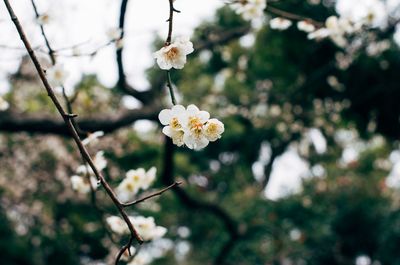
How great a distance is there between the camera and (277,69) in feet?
17.6

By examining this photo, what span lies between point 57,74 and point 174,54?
2.28ft

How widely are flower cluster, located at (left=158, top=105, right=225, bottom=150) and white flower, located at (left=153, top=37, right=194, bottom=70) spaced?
11 centimetres

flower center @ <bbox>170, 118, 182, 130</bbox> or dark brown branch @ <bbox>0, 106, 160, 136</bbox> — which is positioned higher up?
dark brown branch @ <bbox>0, 106, 160, 136</bbox>

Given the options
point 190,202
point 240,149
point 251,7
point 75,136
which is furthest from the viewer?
point 240,149

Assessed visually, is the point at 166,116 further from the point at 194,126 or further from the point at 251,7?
the point at 251,7

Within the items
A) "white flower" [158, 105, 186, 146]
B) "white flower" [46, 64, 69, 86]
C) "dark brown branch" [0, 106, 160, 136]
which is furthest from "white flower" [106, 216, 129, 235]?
"dark brown branch" [0, 106, 160, 136]

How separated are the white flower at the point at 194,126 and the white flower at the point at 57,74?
67 centimetres

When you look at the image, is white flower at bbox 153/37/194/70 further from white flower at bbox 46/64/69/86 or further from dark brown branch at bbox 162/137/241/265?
dark brown branch at bbox 162/137/241/265

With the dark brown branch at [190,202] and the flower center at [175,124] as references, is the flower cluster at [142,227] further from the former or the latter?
the dark brown branch at [190,202]

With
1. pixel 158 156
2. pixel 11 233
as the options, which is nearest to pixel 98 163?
pixel 158 156

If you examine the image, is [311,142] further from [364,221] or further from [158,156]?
[158,156]

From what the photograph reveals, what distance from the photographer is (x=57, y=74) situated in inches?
60.5

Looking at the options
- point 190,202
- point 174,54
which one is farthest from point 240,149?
point 174,54

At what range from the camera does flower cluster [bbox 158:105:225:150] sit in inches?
37.7
